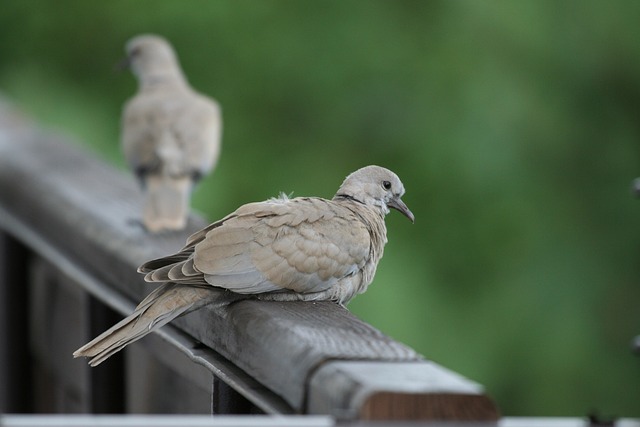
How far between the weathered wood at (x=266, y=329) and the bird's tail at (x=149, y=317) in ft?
0.12

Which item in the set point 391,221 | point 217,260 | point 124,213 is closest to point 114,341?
point 217,260

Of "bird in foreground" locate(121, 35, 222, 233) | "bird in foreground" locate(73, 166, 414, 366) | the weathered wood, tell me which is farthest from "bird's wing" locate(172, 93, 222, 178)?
"bird in foreground" locate(73, 166, 414, 366)

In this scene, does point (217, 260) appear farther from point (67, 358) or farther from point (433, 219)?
point (433, 219)

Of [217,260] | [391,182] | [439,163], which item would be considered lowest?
[217,260]

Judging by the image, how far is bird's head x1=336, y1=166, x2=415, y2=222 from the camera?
2857 millimetres

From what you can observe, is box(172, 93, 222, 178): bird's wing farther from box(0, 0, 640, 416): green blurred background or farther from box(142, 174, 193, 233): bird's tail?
box(0, 0, 640, 416): green blurred background

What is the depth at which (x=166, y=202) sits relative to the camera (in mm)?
4102

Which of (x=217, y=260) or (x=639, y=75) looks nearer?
(x=217, y=260)

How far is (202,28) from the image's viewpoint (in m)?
5.86

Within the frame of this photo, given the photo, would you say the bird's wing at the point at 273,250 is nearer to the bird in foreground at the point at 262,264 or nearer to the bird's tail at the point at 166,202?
the bird in foreground at the point at 262,264

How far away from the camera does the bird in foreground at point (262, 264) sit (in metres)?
2.32

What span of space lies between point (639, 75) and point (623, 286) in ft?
3.25

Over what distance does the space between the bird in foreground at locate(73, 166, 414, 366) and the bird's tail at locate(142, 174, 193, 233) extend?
760mm

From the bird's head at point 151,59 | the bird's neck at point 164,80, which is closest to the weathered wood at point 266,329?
the bird's neck at point 164,80
